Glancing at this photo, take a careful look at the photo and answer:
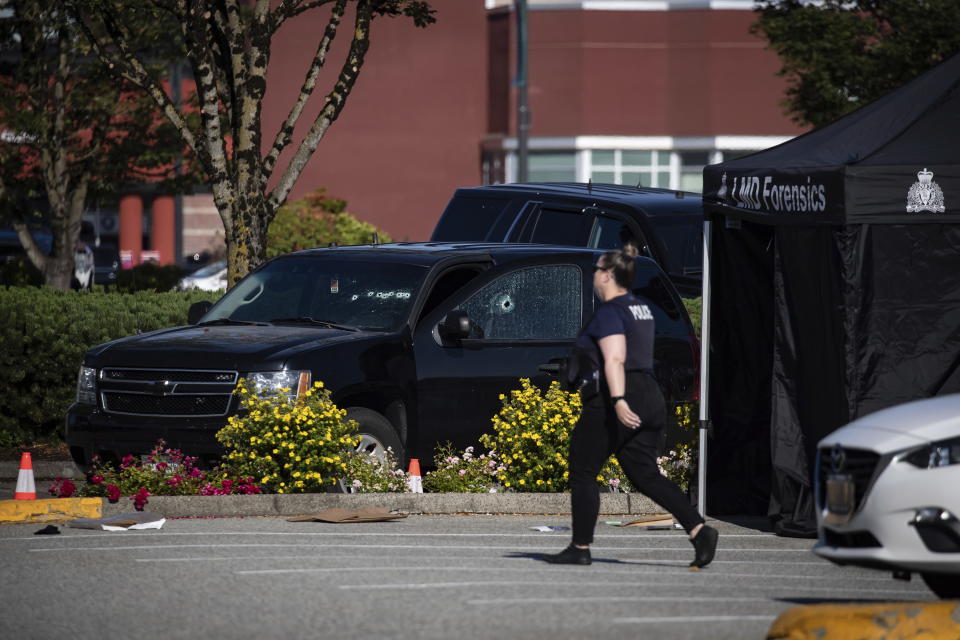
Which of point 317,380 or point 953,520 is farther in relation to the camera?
point 317,380

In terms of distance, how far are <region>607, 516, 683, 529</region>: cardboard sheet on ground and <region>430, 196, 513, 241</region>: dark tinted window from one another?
590 cm

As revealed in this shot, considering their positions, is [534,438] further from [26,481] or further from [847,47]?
[847,47]

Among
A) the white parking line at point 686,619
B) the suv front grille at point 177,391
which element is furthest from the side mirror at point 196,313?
the white parking line at point 686,619

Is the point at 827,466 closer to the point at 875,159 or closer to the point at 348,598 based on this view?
the point at 348,598

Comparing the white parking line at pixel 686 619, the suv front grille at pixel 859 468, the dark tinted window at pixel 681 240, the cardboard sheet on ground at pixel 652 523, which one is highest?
the dark tinted window at pixel 681 240

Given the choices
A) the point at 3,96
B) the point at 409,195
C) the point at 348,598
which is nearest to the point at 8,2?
the point at 3,96

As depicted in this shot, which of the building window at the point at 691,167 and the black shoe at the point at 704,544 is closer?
the black shoe at the point at 704,544

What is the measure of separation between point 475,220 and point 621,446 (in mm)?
8361

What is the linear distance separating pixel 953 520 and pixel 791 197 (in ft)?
12.2

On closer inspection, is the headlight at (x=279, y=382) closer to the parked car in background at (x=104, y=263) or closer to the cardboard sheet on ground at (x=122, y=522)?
the cardboard sheet on ground at (x=122, y=522)

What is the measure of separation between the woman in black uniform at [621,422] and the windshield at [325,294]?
10.8ft

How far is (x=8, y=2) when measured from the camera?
24.5 metres

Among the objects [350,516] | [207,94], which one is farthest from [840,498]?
[207,94]

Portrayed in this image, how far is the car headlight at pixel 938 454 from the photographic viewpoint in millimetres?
7934
